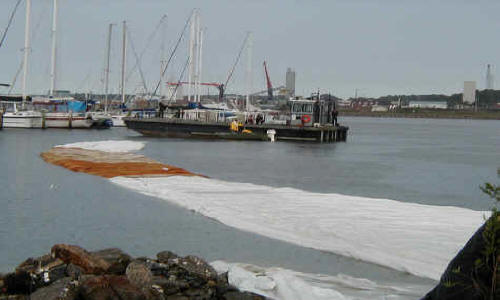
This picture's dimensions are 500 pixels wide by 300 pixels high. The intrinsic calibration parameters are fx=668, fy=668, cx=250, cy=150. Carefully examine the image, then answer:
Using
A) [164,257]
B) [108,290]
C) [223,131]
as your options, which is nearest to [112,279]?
[108,290]

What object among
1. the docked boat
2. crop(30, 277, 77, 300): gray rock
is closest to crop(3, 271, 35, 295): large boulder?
crop(30, 277, 77, 300): gray rock

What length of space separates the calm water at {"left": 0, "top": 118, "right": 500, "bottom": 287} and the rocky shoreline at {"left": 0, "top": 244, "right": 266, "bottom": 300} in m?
1.65

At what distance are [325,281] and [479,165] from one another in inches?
1299

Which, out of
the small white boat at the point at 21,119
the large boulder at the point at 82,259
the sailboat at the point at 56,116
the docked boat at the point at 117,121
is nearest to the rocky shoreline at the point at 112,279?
the large boulder at the point at 82,259

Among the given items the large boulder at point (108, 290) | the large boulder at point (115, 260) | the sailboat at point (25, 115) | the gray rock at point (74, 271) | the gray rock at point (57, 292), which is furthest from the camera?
the sailboat at point (25, 115)

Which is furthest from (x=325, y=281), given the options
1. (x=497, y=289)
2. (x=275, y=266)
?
(x=497, y=289)

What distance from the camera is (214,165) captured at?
33.3 meters

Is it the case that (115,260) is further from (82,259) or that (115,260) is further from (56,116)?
(56,116)

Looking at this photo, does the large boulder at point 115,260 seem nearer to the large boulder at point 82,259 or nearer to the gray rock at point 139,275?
the large boulder at point 82,259

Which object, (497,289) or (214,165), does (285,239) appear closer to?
(497,289)

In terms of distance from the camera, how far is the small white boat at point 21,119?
68.0 m

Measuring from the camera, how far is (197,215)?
54.4 feet

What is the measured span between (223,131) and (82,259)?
160ft

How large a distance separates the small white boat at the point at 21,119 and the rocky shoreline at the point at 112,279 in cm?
6148
